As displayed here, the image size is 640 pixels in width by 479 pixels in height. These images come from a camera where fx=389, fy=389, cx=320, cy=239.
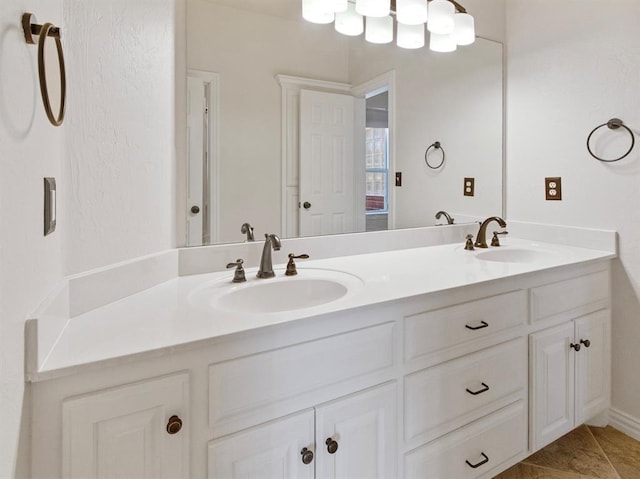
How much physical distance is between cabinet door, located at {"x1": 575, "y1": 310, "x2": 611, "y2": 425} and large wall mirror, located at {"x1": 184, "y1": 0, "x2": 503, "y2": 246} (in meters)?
0.78

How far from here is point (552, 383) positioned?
4.91 feet

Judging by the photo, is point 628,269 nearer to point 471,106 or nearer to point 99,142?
point 471,106

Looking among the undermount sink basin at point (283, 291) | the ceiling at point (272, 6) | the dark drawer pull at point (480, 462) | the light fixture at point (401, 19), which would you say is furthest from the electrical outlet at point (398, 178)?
the dark drawer pull at point (480, 462)

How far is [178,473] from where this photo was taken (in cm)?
80

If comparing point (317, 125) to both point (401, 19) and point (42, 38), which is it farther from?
point (42, 38)

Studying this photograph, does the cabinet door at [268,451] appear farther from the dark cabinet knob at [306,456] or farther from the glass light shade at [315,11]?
the glass light shade at [315,11]

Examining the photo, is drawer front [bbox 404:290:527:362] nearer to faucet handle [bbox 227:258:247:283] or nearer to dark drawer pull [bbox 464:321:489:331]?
dark drawer pull [bbox 464:321:489:331]

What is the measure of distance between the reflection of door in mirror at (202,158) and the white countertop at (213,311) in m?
0.18

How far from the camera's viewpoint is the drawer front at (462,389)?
113cm

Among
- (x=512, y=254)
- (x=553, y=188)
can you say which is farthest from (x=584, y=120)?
(x=512, y=254)

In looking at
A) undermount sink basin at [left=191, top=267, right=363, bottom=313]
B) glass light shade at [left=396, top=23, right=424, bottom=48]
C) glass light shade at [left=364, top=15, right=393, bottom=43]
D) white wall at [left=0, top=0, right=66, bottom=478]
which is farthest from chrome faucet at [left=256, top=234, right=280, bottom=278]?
glass light shade at [left=396, top=23, right=424, bottom=48]

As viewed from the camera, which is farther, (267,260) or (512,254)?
(512,254)

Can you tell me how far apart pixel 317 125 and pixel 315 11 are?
44cm

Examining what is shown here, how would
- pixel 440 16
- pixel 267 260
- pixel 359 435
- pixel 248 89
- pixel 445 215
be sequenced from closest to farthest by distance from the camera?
pixel 359 435, pixel 267 260, pixel 248 89, pixel 440 16, pixel 445 215
